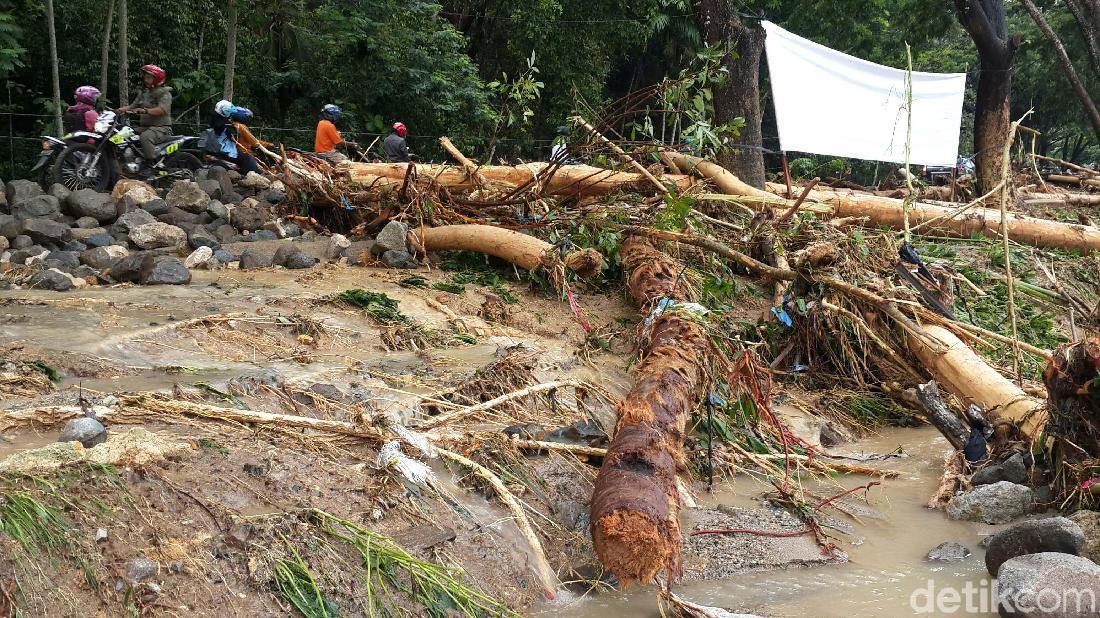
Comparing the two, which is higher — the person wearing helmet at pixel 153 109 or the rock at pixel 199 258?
the person wearing helmet at pixel 153 109

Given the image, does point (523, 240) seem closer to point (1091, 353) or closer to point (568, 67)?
point (1091, 353)

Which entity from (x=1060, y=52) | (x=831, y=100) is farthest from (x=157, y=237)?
(x=1060, y=52)

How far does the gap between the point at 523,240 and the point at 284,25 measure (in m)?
10.7

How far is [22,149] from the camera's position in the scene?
13.5 m

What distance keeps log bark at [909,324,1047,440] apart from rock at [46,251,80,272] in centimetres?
587

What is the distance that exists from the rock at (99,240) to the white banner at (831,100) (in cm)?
699

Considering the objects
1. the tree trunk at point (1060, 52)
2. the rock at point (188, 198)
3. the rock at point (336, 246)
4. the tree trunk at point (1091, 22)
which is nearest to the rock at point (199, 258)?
the rock at point (336, 246)

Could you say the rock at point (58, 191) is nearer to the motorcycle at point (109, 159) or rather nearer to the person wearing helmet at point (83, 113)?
the motorcycle at point (109, 159)

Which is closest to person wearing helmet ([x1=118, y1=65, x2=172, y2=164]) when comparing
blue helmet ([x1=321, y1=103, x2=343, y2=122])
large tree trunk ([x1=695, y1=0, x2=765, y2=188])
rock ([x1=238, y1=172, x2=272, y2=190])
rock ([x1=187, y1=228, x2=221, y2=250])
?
rock ([x1=238, y1=172, x2=272, y2=190])

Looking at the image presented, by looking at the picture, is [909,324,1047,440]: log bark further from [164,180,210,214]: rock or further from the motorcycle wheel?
the motorcycle wheel

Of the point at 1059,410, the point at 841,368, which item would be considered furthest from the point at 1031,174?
the point at 1059,410

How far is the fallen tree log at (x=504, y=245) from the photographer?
6270mm

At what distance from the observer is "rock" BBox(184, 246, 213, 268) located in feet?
22.6

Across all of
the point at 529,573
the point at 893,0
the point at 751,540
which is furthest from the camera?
the point at 893,0
